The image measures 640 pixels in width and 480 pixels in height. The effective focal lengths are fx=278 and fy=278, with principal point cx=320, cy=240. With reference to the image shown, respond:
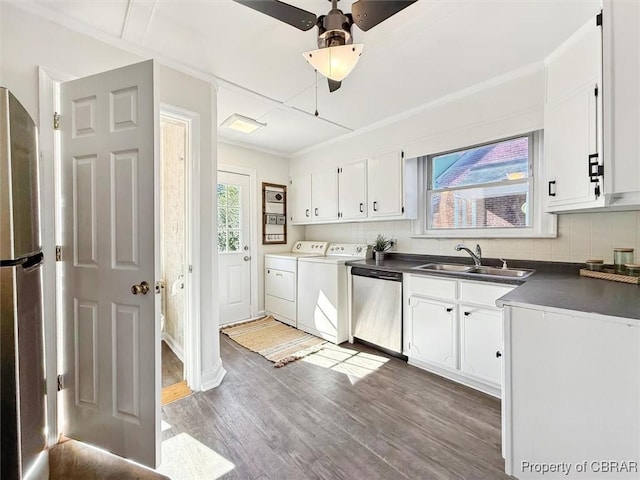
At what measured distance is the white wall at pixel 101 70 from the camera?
4.96ft

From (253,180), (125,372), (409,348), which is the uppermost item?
(253,180)

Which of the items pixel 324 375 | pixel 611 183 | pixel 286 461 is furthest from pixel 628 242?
pixel 286 461

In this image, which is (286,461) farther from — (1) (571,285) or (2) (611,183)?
(2) (611,183)

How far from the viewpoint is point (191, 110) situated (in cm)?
218

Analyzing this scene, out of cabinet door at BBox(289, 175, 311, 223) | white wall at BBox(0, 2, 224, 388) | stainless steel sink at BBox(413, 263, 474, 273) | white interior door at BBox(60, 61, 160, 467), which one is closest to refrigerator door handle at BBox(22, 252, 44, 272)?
white interior door at BBox(60, 61, 160, 467)

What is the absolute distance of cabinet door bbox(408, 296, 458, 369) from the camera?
234cm

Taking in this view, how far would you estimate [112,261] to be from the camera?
1.55 meters

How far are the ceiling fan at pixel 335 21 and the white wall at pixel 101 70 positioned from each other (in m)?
0.80

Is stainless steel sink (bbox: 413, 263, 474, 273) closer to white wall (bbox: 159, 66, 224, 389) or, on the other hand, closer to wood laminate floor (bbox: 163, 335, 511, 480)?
wood laminate floor (bbox: 163, 335, 511, 480)

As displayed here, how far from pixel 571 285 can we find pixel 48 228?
314 centimetres

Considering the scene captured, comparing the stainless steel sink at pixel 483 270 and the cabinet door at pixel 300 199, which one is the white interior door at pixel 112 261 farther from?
the cabinet door at pixel 300 199

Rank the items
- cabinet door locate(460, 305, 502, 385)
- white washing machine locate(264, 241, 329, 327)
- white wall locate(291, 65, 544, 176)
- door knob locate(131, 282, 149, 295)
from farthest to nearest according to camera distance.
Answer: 1. white washing machine locate(264, 241, 329, 327)
2. white wall locate(291, 65, 544, 176)
3. cabinet door locate(460, 305, 502, 385)
4. door knob locate(131, 282, 149, 295)

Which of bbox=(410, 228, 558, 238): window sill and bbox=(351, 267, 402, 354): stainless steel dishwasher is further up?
bbox=(410, 228, 558, 238): window sill

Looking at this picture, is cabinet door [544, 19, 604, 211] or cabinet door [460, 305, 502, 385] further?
cabinet door [460, 305, 502, 385]
